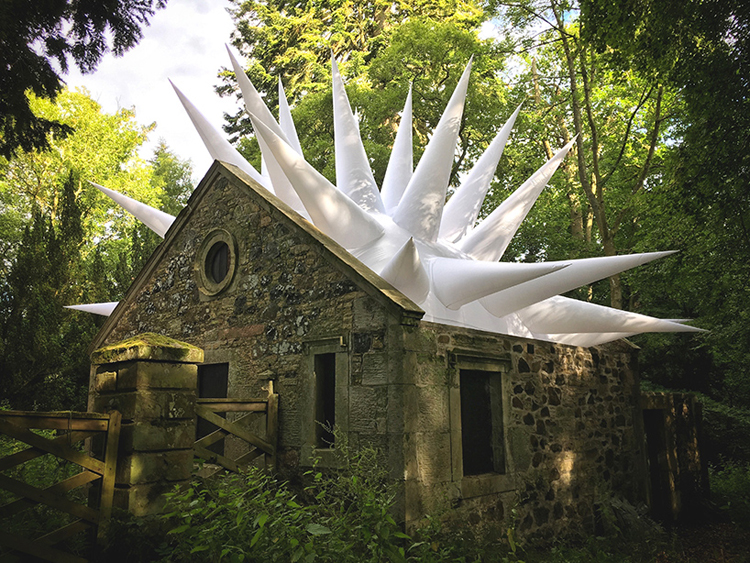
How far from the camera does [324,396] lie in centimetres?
648

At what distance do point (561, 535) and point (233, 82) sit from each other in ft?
71.8

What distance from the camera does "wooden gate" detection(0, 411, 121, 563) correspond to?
359cm

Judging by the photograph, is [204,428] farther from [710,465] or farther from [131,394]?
[710,465]

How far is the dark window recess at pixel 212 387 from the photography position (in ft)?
24.7

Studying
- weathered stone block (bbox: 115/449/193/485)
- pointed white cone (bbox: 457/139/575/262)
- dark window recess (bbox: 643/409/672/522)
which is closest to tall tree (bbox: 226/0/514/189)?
pointed white cone (bbox: 457/139/575/262)

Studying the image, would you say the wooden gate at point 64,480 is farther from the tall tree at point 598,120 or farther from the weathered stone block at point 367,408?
the tall tree at point 598,120

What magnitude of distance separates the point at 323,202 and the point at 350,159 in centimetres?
276

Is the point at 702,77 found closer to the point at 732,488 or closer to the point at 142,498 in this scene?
the point at 142,498

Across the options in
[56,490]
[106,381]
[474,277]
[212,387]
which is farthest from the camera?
[212,387]

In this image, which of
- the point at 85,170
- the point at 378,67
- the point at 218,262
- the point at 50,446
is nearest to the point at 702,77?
the point at 218,262

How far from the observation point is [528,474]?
7.07 metres

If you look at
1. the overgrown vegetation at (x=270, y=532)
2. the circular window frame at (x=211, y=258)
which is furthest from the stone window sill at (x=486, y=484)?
the circular window frame at (x=211, y=258)

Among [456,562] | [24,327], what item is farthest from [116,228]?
[456,562]

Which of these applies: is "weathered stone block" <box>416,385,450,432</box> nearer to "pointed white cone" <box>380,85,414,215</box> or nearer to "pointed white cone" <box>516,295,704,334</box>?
"pointed white cone" <box>516,295,704,334</box>
